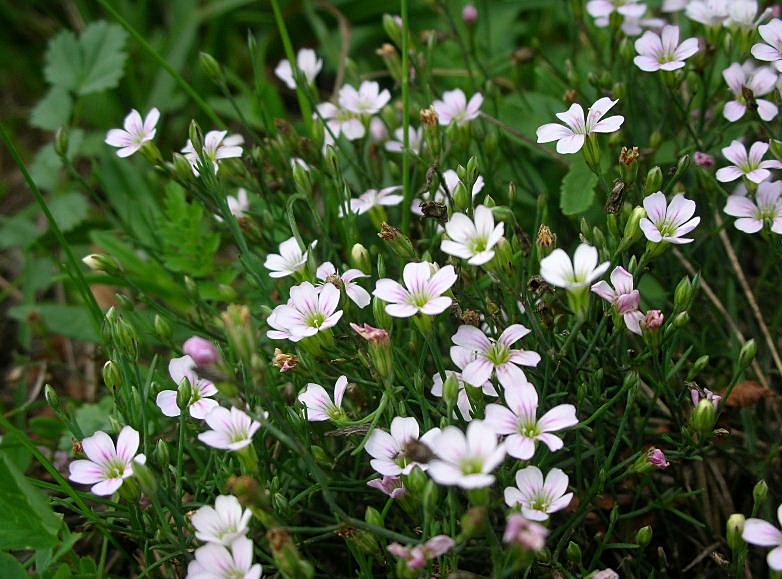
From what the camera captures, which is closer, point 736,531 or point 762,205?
point 736,531

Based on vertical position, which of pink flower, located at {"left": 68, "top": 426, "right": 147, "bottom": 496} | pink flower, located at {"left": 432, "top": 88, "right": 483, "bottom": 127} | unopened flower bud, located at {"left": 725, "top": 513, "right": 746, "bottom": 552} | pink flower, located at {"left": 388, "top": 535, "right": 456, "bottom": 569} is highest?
Result: pink flower, located at {"left": 432, "top": 88, "right": 483, "bottom": 127}

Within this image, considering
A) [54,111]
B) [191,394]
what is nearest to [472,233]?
[191,394]

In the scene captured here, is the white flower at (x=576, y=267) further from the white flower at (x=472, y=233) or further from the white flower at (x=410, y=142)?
the white flower at (x=410, y=142)

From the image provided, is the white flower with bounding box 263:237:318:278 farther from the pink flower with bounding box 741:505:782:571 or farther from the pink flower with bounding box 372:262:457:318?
the pink flower with bounding box 741:505:782:571

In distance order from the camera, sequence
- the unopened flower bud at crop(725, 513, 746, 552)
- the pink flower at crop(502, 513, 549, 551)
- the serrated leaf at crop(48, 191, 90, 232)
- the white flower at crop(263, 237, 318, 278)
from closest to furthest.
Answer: the pink flower at crop(502, 513, 549, 551)
the unopened flower bud at crop(725, 513, 746, 552)
the white flower at crop(263, 237, 318, 278)
the serrated leaf at crop(48, 191, 90, 232)

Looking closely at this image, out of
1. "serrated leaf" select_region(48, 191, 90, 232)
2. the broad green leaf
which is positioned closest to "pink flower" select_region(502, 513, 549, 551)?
the broad green leaf

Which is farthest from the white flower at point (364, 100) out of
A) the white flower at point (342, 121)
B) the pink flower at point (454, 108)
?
the pink flower at point (454, 108)

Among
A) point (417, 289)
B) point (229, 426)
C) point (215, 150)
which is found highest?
point (215, 150)

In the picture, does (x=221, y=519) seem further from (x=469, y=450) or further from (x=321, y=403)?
(x=469, y=450)
